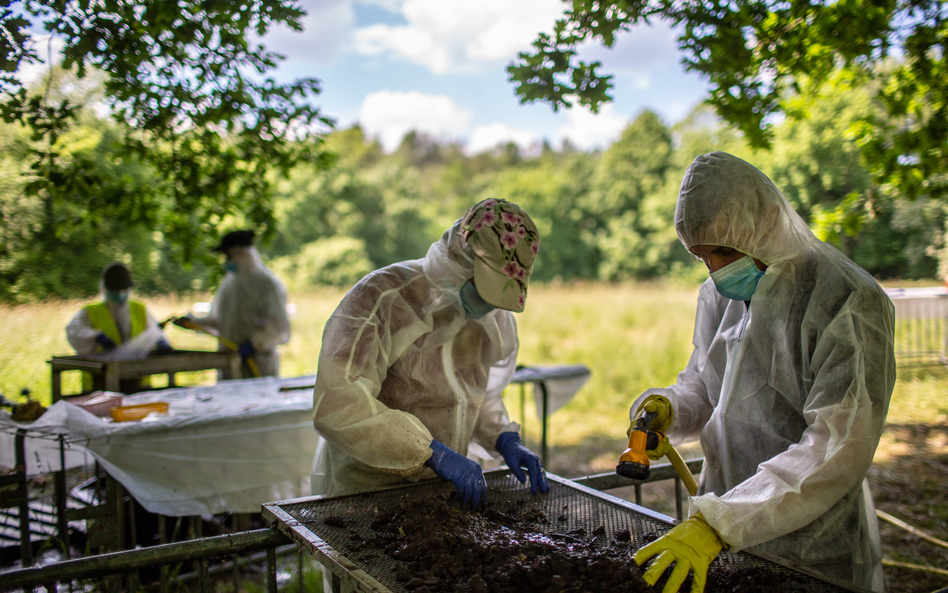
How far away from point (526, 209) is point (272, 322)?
1519cm

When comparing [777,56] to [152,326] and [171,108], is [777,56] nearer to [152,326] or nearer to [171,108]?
[171,108]

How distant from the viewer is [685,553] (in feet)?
4.13

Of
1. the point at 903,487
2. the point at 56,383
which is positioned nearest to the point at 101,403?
the point at 56,383

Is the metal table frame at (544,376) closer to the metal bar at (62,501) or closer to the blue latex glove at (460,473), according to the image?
the blue latex glove at (460,473)

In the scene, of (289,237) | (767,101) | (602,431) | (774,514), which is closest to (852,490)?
(774,514)

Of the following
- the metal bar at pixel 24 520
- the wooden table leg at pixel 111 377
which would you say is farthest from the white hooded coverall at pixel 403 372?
the wooden table leg at pixel 111 377

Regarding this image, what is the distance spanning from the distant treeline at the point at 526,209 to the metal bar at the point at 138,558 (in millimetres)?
2706

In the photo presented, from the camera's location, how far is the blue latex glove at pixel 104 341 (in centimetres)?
446

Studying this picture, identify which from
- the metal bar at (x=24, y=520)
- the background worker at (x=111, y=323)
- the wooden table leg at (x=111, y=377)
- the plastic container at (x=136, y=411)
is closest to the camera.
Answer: the metal bar at (x=24, y=520)

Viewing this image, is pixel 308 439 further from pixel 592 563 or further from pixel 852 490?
pixel 852 490

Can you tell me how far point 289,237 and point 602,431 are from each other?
1364 cm

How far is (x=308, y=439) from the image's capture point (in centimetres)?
320

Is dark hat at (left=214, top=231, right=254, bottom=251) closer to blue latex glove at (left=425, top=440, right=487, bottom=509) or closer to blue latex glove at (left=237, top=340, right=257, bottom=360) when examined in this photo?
blue latex glove at (left=237, top=340, right=257, bottom=360)

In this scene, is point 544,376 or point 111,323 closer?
point 544,376
